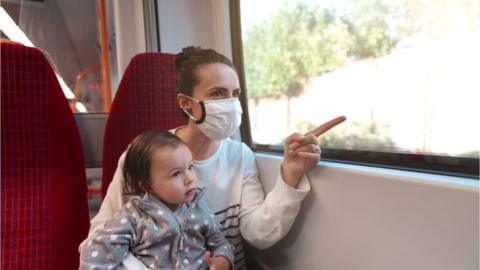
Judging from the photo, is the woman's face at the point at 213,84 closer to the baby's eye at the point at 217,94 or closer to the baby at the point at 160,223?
the baby's eye at the point at 217,94

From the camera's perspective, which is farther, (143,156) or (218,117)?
(218,117)

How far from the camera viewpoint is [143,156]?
0.91 m

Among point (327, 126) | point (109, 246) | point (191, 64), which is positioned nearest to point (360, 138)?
point (327, 126)

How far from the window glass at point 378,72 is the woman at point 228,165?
14cm

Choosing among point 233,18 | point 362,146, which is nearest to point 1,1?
point 233,18

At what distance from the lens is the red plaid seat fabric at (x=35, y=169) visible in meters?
1.07

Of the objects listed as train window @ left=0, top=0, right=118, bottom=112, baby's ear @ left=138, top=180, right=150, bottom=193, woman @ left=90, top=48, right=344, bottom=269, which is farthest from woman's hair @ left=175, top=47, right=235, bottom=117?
train window @ left=0, top=0, right=118, bottom=112

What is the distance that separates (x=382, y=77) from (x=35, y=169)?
1.22 metres

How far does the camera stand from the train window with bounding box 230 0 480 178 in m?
0.68

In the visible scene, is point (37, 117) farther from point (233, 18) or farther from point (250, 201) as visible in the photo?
point (233, 18)

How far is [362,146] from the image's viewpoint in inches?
36.5

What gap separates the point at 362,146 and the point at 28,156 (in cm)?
115

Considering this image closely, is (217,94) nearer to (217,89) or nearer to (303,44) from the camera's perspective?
(217,89)

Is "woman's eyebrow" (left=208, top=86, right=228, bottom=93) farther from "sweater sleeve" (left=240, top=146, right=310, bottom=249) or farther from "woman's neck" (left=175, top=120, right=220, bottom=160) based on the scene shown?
"sweater sleeve" (left=240, top=146, right=310, bottom=249)
